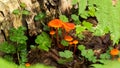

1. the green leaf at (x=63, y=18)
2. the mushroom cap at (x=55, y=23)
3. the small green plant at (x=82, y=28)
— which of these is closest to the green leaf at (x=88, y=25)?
the small green plant at (x=82, y=28)

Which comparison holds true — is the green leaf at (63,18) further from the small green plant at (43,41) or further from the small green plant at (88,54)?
the small green plant at (88,54)

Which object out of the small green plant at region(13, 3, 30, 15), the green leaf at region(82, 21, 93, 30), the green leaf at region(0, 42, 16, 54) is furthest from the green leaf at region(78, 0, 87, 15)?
the green leaf at region(82, 21, 93, 30)

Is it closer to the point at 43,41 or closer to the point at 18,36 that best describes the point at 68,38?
the point at 43,41

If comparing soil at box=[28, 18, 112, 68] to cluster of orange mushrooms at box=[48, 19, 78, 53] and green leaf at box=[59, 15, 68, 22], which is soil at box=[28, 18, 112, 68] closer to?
cluster of orange mushrooms at box=[48, 19, 78, 53]

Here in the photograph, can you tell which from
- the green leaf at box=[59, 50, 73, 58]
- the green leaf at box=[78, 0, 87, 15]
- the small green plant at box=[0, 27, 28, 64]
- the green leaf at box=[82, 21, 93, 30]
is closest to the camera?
the green leaf at box=[78, 0, 87, 15]

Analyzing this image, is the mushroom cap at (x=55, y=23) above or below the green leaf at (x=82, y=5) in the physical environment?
below

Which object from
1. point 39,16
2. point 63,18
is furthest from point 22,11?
point 63,18
